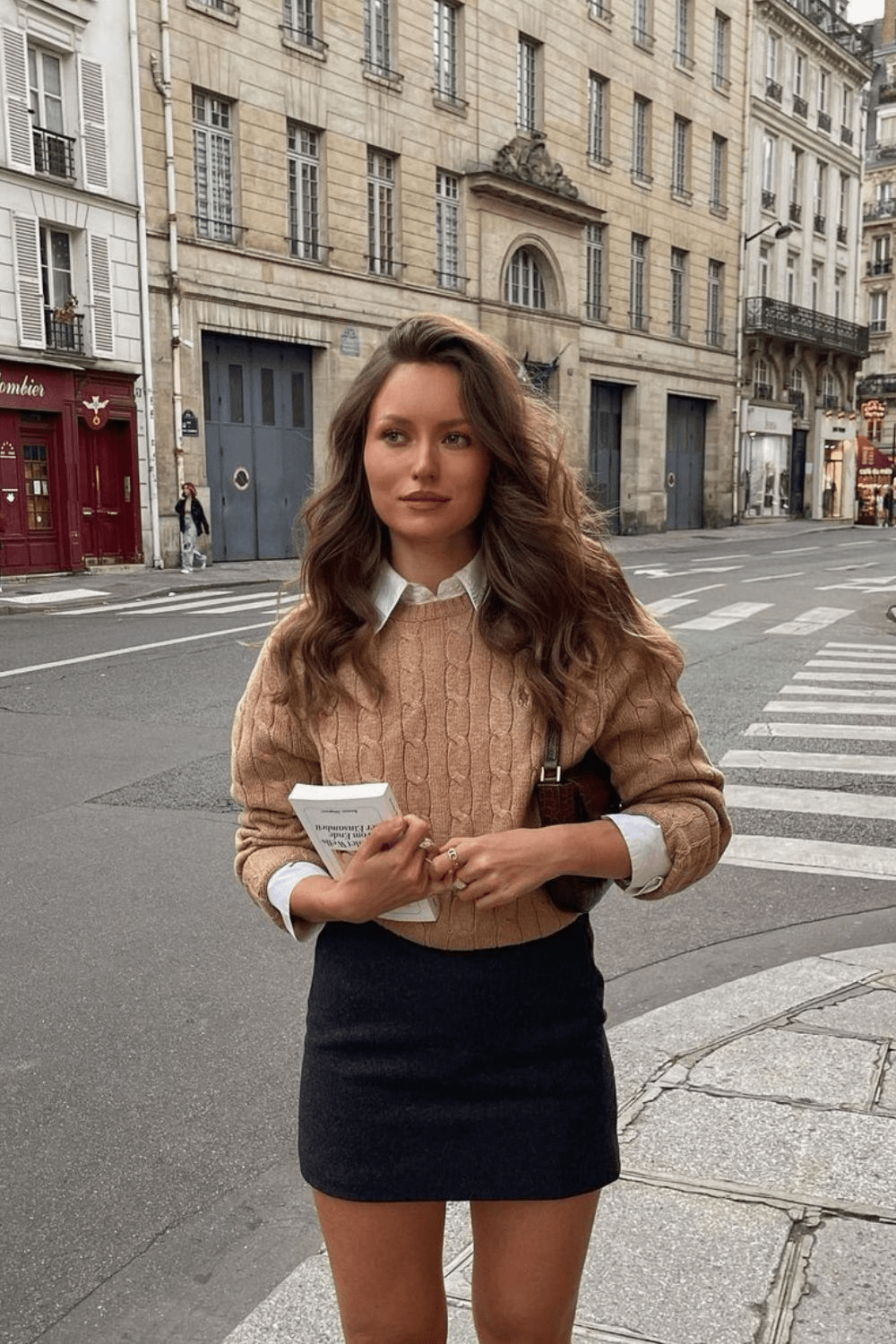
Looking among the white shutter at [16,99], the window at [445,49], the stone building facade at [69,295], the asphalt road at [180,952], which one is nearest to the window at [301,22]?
the window at [445,49]

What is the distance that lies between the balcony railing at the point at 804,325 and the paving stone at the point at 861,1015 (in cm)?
4147

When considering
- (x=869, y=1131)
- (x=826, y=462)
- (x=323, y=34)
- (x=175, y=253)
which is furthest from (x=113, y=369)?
(x=826, y=462)

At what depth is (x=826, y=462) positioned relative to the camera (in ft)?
161

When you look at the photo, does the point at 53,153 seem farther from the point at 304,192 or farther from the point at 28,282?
the point at 304,192

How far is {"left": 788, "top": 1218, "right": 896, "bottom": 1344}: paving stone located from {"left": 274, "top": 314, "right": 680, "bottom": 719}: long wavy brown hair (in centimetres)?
144

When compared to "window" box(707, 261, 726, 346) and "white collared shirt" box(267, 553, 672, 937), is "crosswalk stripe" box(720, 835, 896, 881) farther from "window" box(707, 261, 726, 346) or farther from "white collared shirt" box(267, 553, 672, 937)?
"window" box(707, 261, 726, 346)

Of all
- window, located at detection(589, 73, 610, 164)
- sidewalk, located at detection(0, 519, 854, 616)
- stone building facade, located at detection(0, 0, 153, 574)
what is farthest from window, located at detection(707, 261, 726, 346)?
stone building facade, located at detection(0, 0, 153, 574)

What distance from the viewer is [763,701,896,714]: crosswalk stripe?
9438 millimetres

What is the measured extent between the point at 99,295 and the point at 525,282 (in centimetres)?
1441

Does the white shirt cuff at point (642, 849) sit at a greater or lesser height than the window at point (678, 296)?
lesser

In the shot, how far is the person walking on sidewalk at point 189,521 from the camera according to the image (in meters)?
22.7

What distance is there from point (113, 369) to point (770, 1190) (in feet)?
70.5

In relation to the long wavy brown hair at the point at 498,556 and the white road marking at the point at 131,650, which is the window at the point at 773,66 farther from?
the long wavy brown hair at the point at 498,556

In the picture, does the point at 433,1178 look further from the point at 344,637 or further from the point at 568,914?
the point at 344,637
